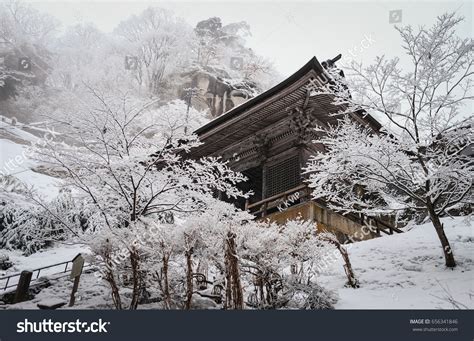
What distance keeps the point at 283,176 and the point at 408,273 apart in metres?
5.78

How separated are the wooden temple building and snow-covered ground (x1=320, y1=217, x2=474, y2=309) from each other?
1768 mm

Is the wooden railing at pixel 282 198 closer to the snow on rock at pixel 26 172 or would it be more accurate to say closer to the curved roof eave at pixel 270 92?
the curved roof eave at pixel 270 92

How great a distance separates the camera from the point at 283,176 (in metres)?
12.1

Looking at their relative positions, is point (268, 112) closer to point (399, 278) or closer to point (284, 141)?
point (284, 141)

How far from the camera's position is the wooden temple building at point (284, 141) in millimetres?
10094

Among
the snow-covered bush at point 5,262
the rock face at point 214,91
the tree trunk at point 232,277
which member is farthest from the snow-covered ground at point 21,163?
the tree trunk at point 232,277

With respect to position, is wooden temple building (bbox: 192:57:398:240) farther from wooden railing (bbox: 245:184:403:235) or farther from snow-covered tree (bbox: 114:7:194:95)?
snow-covered tree (bbox: 114:7:194:95)

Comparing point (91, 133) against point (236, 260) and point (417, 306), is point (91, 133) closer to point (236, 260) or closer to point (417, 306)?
point (236, 260)

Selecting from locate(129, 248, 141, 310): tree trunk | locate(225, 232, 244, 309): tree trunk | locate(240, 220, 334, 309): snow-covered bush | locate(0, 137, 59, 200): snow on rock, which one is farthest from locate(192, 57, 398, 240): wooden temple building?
locate(0, 137, 59, 200): snow on rock

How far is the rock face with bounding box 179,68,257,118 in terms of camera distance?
37000mm

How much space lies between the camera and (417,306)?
544 cm

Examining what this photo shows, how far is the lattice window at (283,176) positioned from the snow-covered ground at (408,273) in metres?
3.09

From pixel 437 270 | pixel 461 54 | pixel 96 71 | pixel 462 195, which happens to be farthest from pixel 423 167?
pixel 96 71

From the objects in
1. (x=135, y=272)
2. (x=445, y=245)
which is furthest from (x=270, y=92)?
(x=135, y=272)
